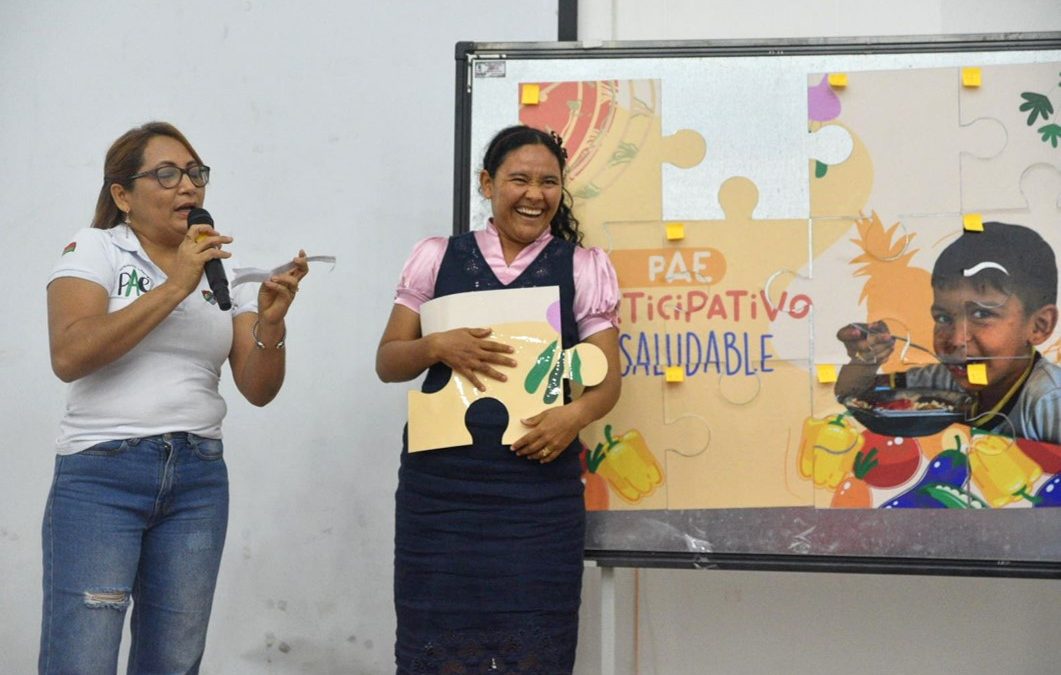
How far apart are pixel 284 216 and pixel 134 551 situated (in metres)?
1.38

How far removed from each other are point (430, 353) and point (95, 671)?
722 mm

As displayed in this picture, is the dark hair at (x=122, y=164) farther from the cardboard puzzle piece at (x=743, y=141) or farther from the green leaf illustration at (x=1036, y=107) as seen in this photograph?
the green leaf illustration at (x=1036, y=107)

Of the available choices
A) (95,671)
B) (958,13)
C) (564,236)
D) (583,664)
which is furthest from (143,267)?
(958,13)

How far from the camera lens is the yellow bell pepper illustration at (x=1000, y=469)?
2119 millimetres

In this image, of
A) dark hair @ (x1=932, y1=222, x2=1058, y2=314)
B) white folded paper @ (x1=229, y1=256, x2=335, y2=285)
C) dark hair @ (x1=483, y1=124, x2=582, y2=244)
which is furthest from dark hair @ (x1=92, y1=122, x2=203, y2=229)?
dark hair @ (x1=932, y1=222, x2=1058, y2=314)

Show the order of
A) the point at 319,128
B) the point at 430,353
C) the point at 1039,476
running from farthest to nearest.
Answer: the point at 319,128 → the point at 1039,476 → the point at 430,353

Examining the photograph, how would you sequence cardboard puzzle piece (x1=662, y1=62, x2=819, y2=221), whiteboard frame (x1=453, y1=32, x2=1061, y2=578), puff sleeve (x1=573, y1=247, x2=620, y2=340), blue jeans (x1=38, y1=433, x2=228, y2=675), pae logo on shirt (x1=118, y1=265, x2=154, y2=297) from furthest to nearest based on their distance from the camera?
cardboard puzzle piece (x1=662, y1=62, x2=819, y2=221)
whiteboard frame (x1=453, y1=32, x2=1061, y2=578)
puff sleeve (x1=573, y1=247, x2=620, y2=340)
pae logo on shirt (x1=118, y1=265, x2=154, y2=297)
blue jeans (x1=38, y1=433, x2=228, y2=675)

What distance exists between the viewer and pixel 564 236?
2197mm

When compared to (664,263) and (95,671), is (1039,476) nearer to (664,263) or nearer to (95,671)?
(664,263)

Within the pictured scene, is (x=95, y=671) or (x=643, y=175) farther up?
(x=643, y=175)

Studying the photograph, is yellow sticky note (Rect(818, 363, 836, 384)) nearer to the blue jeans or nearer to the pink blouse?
the pink blouse

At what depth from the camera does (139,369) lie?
5.69ft

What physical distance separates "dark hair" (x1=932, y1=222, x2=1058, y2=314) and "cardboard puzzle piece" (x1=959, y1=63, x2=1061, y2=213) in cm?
6

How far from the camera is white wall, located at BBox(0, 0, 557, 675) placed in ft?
9.27
